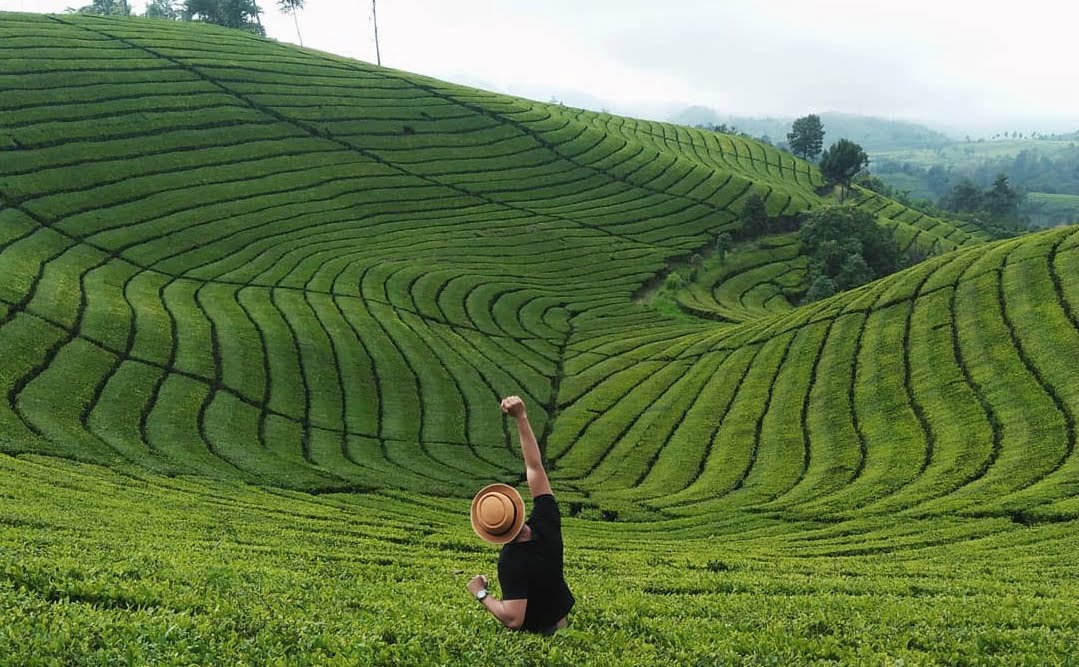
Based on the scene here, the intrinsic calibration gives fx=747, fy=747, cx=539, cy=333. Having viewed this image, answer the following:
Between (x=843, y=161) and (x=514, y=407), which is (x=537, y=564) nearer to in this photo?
(x=514, y=407)

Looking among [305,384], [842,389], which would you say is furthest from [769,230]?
[305,384]

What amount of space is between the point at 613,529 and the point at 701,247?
80074mm

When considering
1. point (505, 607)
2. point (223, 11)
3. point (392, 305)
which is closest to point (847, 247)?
point (392, 305)

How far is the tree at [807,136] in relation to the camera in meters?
178

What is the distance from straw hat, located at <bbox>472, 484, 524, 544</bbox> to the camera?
9164 millimetres

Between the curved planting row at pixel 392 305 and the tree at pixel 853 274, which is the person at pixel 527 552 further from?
the tree at pixel 853 274

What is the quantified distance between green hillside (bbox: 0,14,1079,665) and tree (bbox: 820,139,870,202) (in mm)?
32781

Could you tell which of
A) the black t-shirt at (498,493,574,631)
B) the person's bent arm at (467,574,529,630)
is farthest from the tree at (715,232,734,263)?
the person's bent arm at (467,574,529,630)

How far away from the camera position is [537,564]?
9.79 m

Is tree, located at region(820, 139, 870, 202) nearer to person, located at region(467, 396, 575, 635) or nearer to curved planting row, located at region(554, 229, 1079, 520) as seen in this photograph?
curved planting row, located at region(554, 229, 1079, 520)

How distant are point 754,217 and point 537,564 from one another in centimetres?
10963

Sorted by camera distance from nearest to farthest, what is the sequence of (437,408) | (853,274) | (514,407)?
(514,407)
(437,408)
(853,274)

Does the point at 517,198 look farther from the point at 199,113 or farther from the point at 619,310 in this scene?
the point at 199,113

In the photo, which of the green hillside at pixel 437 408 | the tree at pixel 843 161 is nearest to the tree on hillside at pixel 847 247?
the green hillside at pixel 437 408
